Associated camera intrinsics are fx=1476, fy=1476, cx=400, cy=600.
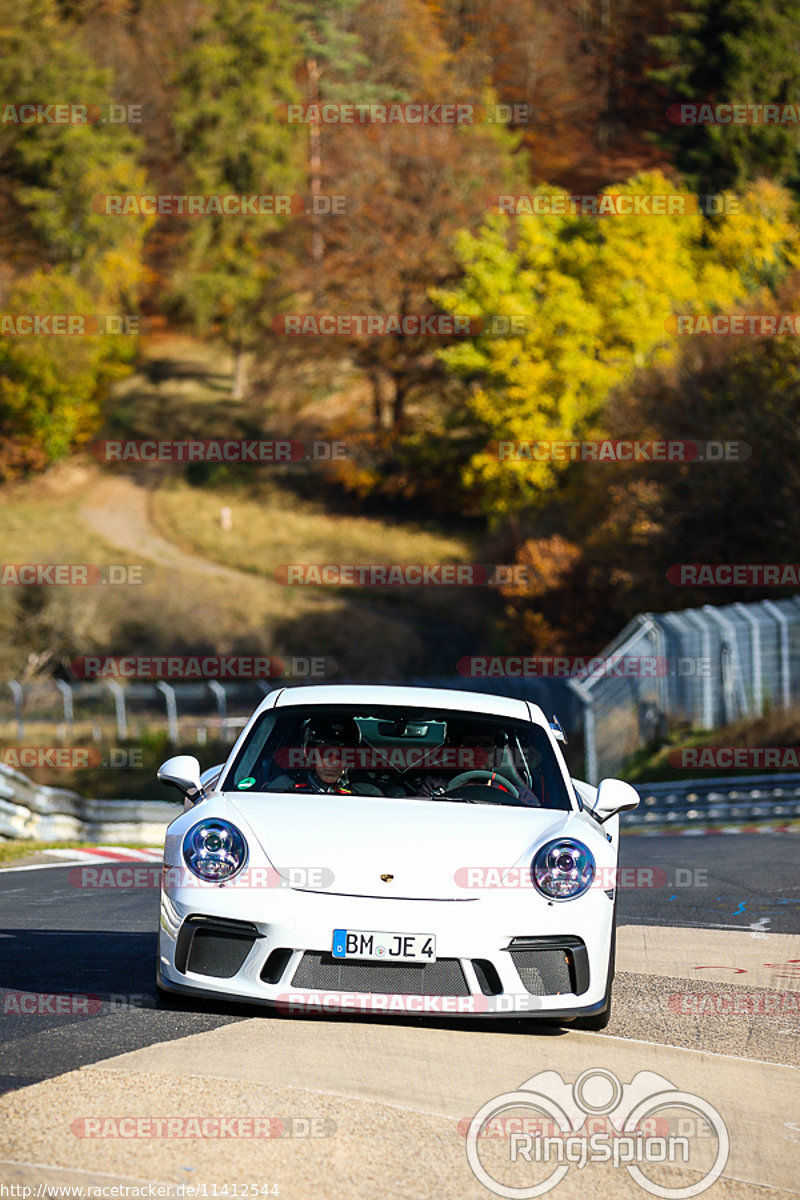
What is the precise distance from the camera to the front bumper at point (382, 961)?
570 centimetres

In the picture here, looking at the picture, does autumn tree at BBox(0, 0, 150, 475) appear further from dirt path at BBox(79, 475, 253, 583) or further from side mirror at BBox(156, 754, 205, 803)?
side mirror at BBox(156, 754, 205, 803)

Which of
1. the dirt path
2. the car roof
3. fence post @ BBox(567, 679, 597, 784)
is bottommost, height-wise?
the dirt path

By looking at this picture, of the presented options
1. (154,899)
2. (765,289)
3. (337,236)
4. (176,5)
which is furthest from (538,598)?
(176,5)

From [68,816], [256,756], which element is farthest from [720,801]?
[256,756]

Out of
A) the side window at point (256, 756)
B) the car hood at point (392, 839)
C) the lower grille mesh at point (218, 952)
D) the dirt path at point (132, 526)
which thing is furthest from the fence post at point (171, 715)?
the lower grille mesh at point (218, 952)

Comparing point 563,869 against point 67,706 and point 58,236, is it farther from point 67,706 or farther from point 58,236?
point 58,236

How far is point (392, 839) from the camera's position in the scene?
6086 mm

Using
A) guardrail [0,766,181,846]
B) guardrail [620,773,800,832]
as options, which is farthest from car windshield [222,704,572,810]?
guardrail [620,773,800,832]

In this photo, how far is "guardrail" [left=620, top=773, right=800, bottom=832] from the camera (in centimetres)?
2016

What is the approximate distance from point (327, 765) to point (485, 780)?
2.60 ft

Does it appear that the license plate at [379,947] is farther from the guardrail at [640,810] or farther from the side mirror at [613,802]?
the guardrail at [640,810]

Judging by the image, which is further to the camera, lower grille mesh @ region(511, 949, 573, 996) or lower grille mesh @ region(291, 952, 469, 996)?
lower grille mesh @ region(511, 949, 573, 996)

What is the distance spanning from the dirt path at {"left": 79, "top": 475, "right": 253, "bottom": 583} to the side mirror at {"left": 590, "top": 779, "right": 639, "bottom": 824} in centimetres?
5006

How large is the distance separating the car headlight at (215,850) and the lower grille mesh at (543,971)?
46.5 inches
